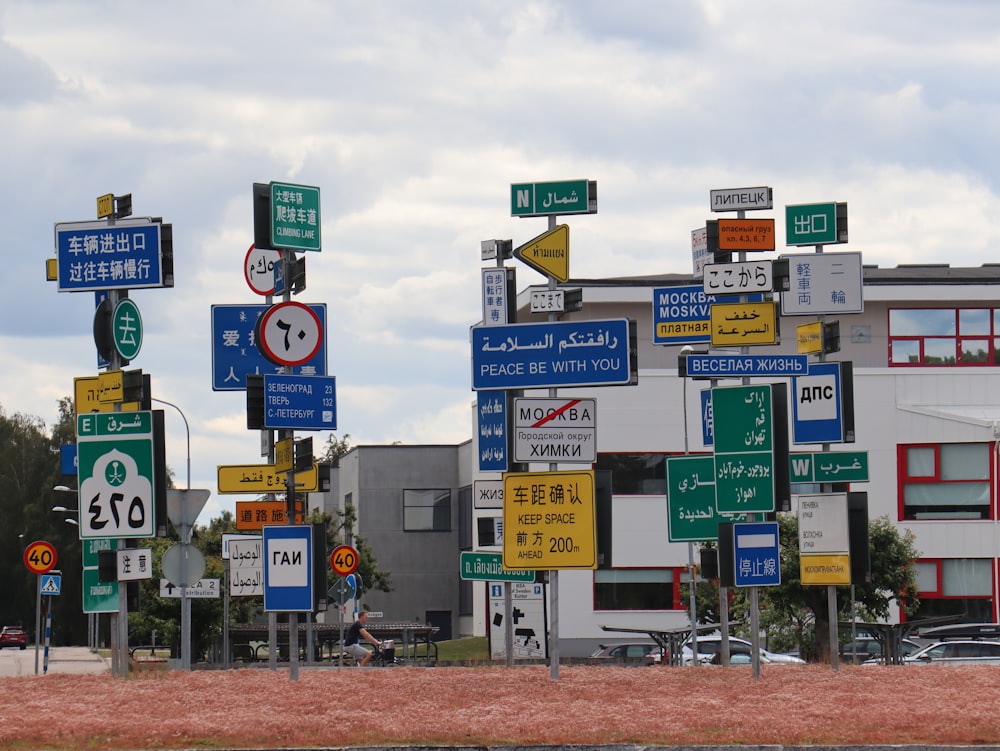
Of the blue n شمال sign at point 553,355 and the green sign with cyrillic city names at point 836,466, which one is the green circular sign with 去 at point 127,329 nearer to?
the blue n شمال sign at point 553,355

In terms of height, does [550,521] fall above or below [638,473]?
below

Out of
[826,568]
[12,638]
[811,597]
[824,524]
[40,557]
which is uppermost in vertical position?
[824,524]

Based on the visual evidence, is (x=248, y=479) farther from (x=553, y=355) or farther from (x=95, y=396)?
(x=553, y=355)

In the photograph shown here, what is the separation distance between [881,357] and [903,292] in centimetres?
253

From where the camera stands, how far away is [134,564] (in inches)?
781

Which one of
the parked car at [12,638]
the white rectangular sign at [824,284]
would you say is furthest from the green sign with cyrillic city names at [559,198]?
the parked car at [12,638]

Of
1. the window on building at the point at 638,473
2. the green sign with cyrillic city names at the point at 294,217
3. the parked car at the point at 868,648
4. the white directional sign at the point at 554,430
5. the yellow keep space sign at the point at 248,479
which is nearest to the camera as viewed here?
the white directional sign at the point at 554,430

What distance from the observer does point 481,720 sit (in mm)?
14039

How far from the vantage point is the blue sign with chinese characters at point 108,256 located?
21.0 m

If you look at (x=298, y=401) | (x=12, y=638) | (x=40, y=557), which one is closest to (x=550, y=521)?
Result: (x=298, y=401)

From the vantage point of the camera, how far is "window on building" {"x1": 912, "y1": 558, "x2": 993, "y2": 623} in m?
56.3

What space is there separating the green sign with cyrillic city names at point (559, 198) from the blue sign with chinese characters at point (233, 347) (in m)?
5.92

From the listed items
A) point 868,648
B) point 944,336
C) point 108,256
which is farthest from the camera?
point 944,336

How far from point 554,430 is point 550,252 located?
2772 mm
